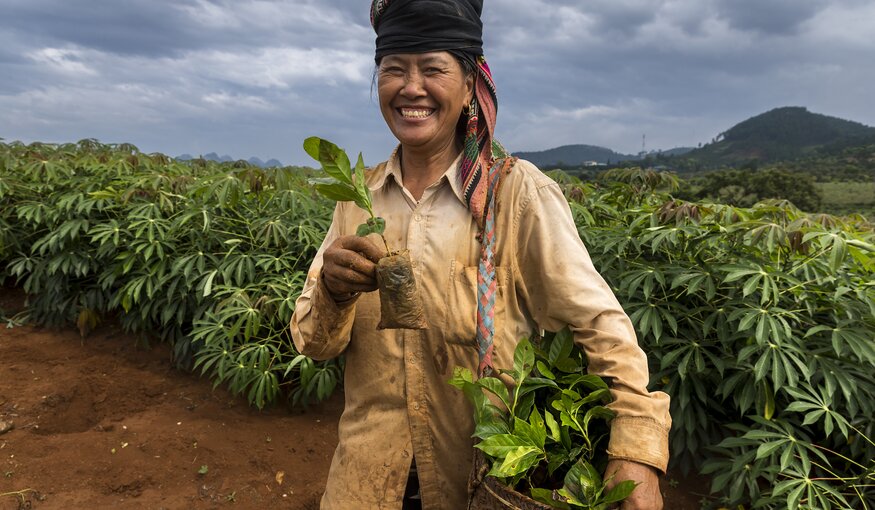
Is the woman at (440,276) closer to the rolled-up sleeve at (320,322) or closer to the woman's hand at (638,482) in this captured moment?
the rolled-up sleeve at (320,322)

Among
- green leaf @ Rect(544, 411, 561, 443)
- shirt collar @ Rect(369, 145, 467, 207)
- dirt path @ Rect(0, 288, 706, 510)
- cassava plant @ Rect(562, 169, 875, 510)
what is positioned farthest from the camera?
dirt path @ Rect(0, 288, 706, 510)

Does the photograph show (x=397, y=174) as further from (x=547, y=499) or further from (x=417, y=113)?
(x=547, y=499)

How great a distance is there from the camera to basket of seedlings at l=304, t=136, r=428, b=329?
1031mm

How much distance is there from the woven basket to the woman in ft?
0.70

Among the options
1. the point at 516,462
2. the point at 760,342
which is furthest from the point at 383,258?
the point at 760,342

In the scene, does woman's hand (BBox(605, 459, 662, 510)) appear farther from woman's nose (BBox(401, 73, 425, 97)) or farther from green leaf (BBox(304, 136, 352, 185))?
woman's nose (BBox(401, 73, 425, 97))

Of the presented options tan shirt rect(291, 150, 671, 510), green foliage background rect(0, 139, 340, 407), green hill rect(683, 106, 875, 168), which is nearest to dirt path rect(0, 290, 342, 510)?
green foliage background rect(0, 139, 340, 407)

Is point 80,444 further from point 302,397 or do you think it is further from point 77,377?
point 302,397

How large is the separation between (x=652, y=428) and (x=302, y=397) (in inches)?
97.7

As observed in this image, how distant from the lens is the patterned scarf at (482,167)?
115 centimetres

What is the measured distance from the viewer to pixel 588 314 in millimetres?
1085

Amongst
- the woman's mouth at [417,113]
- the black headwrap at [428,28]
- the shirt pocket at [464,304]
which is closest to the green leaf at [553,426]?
the shirt pocket at [464,304]

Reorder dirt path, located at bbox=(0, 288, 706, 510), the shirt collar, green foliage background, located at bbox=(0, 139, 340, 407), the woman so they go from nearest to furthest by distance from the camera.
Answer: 1. the woman
2. the shirt collar
3. dirt path, located at bbox=(0, 288, 706, 510)
4. green foliage background, located at bbox=(0, 139, 340, 407)

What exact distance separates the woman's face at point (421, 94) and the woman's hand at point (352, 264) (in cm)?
30
